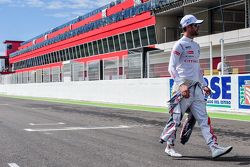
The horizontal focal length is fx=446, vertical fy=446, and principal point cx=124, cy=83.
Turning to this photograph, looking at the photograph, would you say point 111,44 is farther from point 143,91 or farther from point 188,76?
point 188,76

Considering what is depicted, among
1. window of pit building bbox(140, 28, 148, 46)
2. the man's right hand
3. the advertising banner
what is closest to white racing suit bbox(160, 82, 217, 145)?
the man's right hand

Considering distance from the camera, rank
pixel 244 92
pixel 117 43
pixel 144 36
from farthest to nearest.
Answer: pixel 117 43
pixel 144 36
pixel 244 92

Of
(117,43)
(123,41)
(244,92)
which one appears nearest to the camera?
(244,92)

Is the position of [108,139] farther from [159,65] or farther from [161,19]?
[161,19]

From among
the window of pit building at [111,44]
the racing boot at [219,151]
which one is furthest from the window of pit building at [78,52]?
the racing boot at [219,151]

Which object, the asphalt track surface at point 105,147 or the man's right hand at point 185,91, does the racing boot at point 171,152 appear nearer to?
the asphalt track surface at point 105,147

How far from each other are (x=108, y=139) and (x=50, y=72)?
25.5 meters

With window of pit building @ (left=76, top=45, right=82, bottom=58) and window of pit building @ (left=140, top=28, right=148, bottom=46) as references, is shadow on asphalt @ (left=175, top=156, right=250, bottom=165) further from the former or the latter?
window of pit building @ (left=76, top=45, right=82, bottom=58)

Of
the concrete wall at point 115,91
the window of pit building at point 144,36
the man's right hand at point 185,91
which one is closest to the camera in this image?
the man's right hand at point 185,91

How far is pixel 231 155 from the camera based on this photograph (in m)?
6.52

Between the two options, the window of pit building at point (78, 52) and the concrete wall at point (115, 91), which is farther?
the window of pit building at point (78, 52)

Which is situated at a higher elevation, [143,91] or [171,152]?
[143,91]

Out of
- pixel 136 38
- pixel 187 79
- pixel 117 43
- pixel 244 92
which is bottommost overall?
pixel 244 92

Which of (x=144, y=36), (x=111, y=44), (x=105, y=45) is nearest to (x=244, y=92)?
(x=144, y=36)
